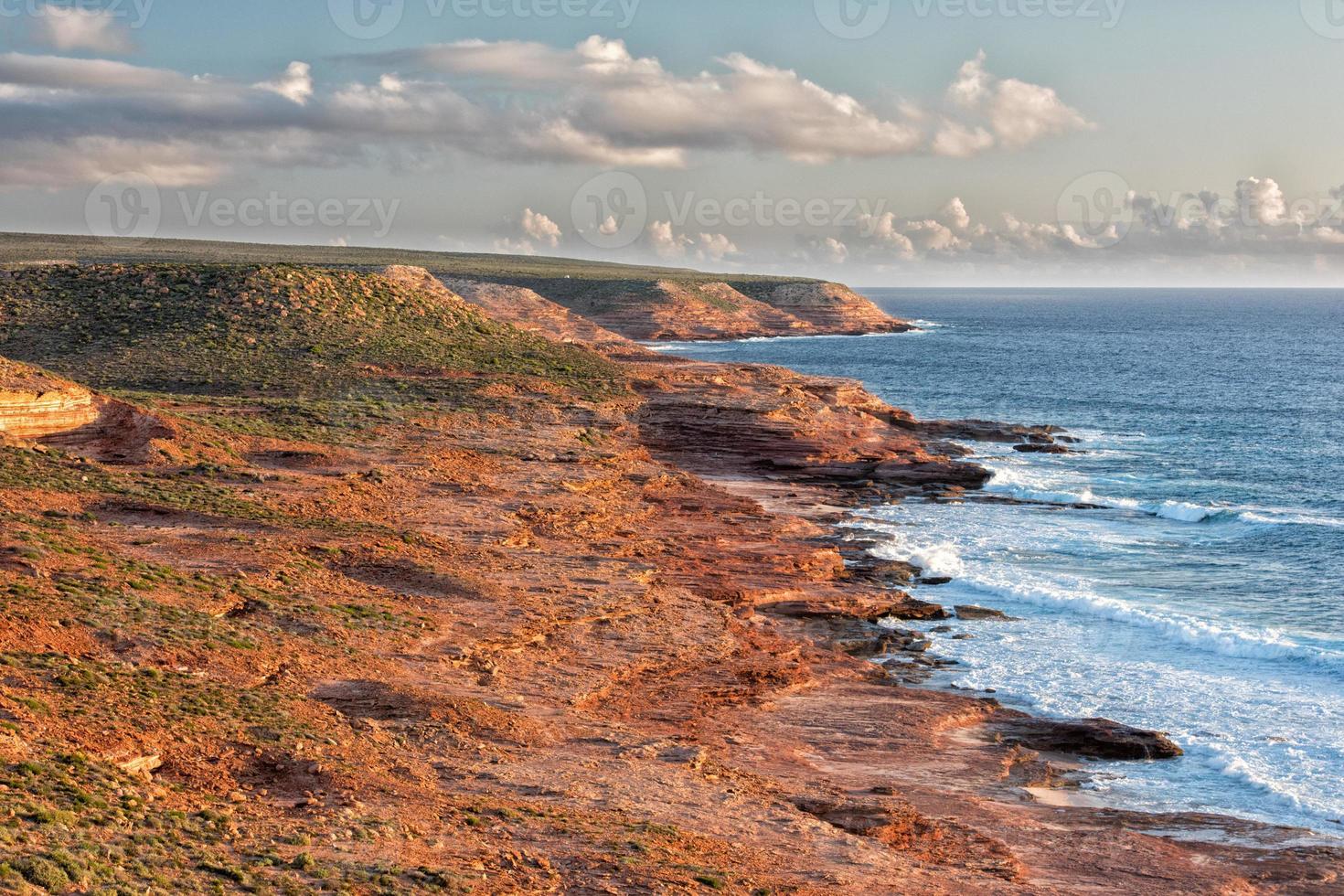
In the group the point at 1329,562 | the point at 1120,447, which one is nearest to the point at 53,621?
the point at 1329,562

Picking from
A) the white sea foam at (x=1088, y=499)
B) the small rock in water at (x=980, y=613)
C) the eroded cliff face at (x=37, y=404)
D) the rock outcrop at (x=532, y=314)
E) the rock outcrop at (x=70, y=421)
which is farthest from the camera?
the rock outcrop at (x=532, y=314)

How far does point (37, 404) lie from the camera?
1626 inches

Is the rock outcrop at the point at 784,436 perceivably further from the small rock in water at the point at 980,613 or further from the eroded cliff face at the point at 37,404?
the eroded cliff face at the point at 37,404

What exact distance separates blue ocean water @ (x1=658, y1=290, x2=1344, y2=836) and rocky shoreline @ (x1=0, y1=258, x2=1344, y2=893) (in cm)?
195

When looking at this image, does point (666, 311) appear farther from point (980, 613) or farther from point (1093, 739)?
point (1093, 739)

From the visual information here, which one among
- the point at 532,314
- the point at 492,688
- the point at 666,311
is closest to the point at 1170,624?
the point at 492,688

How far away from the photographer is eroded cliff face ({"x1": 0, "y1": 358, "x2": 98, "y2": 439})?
4047 cm

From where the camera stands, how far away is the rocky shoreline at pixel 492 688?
1866 centimetres

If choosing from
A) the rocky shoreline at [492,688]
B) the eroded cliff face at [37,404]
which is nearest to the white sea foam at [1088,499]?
the rocky shoreline at [492,688]

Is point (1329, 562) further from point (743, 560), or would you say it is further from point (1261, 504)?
point (743, 560)

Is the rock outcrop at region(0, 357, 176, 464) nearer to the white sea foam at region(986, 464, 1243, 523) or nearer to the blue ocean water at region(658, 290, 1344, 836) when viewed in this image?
the blue ocean water at region(658, 290, 1344, 836)

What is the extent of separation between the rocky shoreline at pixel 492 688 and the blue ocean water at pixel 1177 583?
195 centimetres

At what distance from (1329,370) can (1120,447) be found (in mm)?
69908

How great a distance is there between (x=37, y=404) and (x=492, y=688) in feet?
77.4
